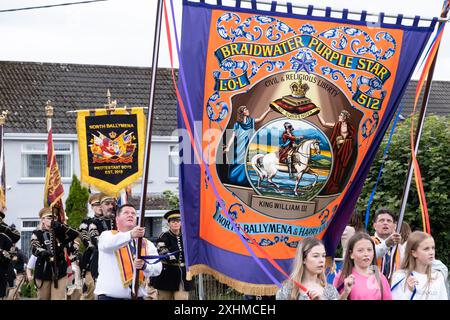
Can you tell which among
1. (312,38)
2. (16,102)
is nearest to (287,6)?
(312,38)

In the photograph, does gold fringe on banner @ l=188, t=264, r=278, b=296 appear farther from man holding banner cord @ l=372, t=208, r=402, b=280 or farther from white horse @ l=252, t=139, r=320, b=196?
man holding banner cord @ l=372, t=208, r=402, b=280

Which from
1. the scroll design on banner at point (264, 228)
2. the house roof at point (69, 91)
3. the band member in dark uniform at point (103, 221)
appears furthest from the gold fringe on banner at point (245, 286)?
the house roof at point (69, 91)

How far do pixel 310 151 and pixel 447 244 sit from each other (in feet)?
22.0

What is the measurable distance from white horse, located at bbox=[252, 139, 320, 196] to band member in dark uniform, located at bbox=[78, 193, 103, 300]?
5.81 meters

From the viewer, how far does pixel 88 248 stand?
1368cm

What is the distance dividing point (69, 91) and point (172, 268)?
17.9 m

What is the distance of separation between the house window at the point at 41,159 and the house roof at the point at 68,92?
1.39 ft

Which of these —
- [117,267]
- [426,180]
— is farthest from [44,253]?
[426,180]

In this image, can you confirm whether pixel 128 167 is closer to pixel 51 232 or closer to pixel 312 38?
pixel 51 232

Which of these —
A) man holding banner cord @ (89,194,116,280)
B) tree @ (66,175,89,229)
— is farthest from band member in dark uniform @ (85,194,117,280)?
tree @ (66,175,89,229)

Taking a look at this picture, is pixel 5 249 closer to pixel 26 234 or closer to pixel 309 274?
pixel 309 274

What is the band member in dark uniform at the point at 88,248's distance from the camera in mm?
13500

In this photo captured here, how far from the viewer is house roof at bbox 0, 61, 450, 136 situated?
92.5 ft
